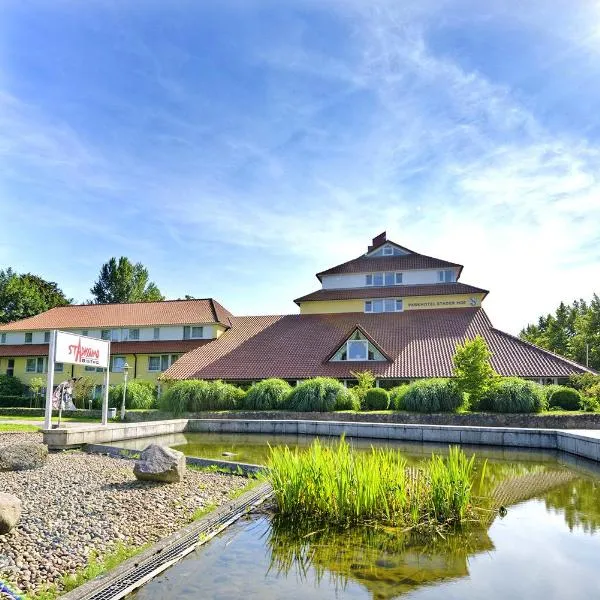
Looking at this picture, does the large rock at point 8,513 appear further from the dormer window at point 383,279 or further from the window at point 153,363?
the window at point 153,363

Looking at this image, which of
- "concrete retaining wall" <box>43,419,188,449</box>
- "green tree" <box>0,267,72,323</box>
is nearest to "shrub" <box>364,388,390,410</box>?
"concrete retaining wall" <box>43,419,188,449</box>

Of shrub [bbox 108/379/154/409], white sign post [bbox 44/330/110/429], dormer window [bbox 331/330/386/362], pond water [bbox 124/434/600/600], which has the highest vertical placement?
dormer window [bbox 331/330/386/362]

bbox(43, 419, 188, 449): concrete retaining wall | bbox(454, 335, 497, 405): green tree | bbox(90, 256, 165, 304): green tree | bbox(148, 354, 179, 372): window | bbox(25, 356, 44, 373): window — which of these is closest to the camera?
bbox(43, 419, 188, 449): concrete retaining wall

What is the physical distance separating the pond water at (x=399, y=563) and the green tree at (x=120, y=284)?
7575 centimetres

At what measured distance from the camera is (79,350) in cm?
1866

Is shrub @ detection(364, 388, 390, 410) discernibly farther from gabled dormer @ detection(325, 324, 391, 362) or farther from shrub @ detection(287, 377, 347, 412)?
gabled dormer @ detection(325, 324, 391, 362)

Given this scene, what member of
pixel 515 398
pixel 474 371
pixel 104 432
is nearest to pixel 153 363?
pixel 104 432

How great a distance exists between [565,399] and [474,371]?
159 inches

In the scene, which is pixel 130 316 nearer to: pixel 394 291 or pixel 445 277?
pixel 394 291

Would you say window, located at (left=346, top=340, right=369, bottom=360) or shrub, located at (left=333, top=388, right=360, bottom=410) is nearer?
shrub, located at (left=333, top=388, right=360, bottom=410)

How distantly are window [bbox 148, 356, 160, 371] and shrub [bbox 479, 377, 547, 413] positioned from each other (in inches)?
1055

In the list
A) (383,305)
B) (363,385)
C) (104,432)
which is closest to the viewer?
(104,432)

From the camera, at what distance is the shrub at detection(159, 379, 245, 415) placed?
93.1 ft

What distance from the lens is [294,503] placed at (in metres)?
8.50
